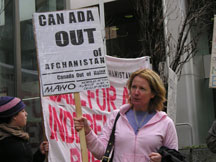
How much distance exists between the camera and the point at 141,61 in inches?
231

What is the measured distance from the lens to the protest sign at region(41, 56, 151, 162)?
446 centimetres

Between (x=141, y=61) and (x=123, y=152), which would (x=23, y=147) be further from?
(x=141, y=61)

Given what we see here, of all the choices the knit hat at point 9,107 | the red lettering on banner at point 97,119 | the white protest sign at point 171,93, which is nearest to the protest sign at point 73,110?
the red lettering on banner at point 97,119

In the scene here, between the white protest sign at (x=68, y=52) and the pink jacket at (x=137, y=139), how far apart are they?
49cm

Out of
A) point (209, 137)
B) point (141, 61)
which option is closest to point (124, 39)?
point (141, 61)

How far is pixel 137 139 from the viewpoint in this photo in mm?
3061

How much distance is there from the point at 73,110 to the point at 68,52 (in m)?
1.52

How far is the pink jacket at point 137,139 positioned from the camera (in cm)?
304

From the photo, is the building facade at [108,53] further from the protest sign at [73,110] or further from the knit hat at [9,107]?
the knit hat at [9,107]

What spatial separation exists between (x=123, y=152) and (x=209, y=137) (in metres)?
1.28

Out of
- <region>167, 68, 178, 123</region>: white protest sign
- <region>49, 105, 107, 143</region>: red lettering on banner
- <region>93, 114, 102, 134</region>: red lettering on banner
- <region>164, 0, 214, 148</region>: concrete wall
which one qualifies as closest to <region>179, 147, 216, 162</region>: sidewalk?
<region>167, 68, 178, 123</region>: white protest sign

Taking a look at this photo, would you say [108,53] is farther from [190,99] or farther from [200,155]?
[200,155]

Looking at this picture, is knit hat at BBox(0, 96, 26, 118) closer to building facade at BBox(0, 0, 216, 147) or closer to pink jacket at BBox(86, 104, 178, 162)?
pink jacket at BBox(86, 104, 178, 162)

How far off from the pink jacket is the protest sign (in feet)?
4.17
